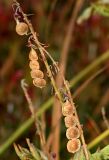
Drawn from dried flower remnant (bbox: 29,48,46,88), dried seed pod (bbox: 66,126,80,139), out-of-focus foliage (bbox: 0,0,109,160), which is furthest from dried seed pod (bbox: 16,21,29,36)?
out-of-focus foliage (bbox: 0,0,109,160)

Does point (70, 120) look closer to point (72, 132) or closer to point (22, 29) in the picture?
point (72, 132)

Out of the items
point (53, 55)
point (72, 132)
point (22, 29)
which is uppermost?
point (53, 55)

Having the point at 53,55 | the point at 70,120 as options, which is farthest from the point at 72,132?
the point at 53,55

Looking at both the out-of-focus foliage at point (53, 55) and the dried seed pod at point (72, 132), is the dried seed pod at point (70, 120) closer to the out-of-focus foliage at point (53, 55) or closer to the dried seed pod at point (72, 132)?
the dried seed pod at point (72, 132)

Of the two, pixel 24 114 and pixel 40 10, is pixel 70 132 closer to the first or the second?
pixel 24 114

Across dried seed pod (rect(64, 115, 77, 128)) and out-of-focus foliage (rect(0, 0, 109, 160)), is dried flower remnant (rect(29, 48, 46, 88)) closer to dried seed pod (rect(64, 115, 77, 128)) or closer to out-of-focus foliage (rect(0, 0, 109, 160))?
dried seed pod (rect(64, 115, 77, 128))

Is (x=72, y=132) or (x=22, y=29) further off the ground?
(x=22, y=29)

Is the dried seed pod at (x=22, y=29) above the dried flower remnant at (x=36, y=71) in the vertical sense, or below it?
above

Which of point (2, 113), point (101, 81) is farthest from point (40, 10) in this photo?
point (2, 113)

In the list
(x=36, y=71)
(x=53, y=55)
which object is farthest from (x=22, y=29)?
(x=53, y=55)

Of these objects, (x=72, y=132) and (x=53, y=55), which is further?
(x=53, y=55)

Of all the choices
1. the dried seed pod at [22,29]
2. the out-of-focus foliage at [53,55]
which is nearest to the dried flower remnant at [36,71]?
the dried seed pod at [22,29]
